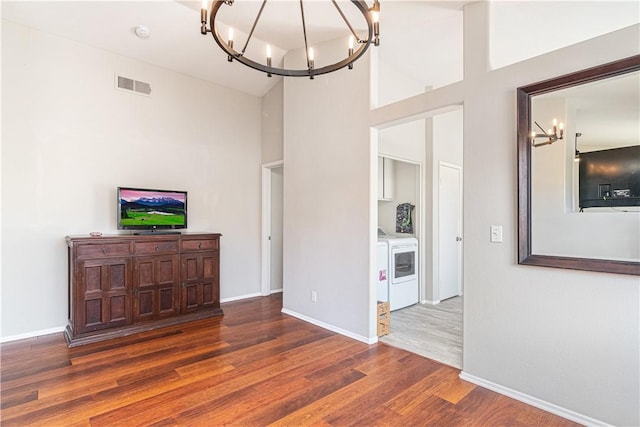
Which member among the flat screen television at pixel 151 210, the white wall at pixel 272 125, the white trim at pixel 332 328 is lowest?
the white trim at pixel 332 328

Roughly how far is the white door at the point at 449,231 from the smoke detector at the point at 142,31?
13.4ft

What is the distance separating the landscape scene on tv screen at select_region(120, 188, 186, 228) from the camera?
3.77 meters

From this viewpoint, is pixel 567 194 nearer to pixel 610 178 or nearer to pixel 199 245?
pixel 610 178

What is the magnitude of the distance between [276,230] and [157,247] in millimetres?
2129

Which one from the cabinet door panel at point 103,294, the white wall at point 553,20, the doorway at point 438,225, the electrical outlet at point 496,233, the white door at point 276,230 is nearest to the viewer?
the electrical outlet at point 496,233

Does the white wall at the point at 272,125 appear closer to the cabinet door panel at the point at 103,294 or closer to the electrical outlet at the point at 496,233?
the cabinet door panel at the point at 103,294

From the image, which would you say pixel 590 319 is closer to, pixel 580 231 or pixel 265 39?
pixel 580 231

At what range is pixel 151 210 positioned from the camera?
Result: 3.96m

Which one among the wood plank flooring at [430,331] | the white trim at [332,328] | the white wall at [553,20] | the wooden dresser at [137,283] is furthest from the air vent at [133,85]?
the wood plank flooring at [430,331]

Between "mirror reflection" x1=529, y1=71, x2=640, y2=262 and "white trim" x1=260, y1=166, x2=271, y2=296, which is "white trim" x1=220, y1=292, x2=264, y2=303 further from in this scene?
"mirror reflection" x1=529, y1=71, x2=640, y2=262

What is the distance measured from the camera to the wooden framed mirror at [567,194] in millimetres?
1951

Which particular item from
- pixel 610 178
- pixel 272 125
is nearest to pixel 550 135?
pixel 610 178

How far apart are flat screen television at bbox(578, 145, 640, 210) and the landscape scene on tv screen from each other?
13.4ft

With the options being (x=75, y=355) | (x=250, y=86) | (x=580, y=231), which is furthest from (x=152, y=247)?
(x=580, y=231)
